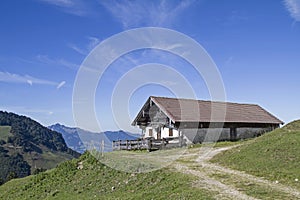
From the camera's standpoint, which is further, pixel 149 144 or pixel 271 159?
pixel 149 144

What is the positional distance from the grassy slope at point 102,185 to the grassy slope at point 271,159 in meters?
4.33

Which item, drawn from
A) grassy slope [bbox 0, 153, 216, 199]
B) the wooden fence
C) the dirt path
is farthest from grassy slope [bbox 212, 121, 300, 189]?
the wooden fence

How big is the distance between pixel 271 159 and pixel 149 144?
1510cm

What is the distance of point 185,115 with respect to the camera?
38594mm

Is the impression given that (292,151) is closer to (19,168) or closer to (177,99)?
(177,99)

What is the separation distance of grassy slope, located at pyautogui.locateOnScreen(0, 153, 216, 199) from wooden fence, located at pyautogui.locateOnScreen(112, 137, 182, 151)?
6.51 meters

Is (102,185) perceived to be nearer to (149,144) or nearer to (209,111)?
(149,144)

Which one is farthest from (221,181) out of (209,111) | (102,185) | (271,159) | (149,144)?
(209,111)

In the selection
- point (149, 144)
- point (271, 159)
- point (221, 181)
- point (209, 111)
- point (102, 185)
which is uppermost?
point (209, 111)

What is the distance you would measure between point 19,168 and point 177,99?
175375 mm

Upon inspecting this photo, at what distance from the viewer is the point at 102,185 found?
22953 millimetres

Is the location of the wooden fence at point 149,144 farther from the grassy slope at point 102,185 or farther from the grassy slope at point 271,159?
the grassy slope at point 271,159

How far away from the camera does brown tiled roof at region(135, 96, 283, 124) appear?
127 feet

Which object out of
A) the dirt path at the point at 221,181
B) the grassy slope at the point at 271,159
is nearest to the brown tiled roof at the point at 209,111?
the grassy slope at the point at 271,159
